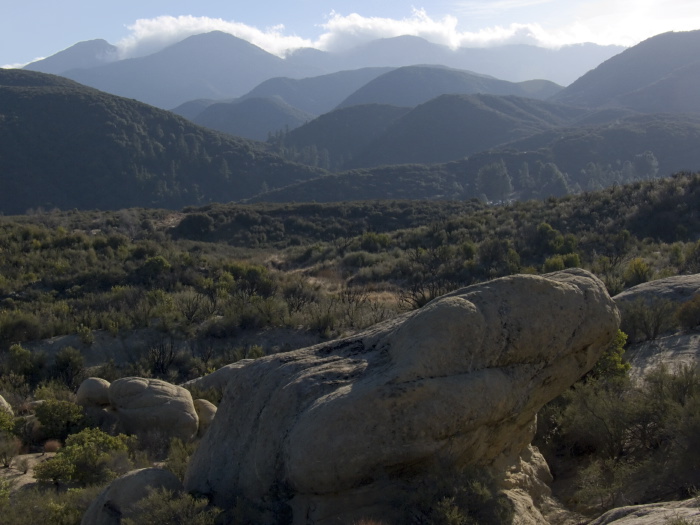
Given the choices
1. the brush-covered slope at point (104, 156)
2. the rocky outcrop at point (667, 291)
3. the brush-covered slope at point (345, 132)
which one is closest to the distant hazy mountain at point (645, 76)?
the brush-covered slope at point (345, 132)

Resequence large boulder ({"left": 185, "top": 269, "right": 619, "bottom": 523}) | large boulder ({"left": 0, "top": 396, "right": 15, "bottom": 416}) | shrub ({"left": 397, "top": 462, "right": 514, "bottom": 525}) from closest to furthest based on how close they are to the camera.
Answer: shrub ({"left": 397, "top": 462, "right": 514, "bottom": 525}), large boulder ({"left": 185, "top": 269, "right": 619, "bottom": 523}), large boulder ({"left": 0, "top": 396, "right": 15, "bottom": 416})

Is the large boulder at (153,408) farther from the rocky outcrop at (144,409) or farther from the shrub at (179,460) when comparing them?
the shrub at (179,460)

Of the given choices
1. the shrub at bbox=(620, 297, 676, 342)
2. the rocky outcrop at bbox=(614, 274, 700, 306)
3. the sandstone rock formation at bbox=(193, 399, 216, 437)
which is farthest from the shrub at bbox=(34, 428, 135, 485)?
the rocky outcrop at bbox=(614, 274, 700, 306)

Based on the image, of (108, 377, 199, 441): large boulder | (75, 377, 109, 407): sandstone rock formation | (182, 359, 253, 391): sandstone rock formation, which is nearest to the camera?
(108, 377, 199, 441): large boulder

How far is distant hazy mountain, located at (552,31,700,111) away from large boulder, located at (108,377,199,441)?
5744 inches

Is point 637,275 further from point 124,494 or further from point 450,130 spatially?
point 450,130

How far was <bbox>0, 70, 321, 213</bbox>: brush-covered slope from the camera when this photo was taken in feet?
219

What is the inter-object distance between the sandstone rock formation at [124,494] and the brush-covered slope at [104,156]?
2605 inches

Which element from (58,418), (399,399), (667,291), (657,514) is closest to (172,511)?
(399,399)

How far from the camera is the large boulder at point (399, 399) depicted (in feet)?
A: 13.8

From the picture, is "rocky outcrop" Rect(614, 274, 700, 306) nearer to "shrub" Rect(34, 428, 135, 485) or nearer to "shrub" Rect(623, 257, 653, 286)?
"shrub" Rect(623, 257, 653, 286)

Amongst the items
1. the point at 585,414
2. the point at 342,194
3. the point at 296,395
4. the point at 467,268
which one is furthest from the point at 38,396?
the point at 342,194

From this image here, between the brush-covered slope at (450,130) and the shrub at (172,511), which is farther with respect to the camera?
the brush-covered slope at (450,130)

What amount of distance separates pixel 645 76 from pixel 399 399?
7143 inches
